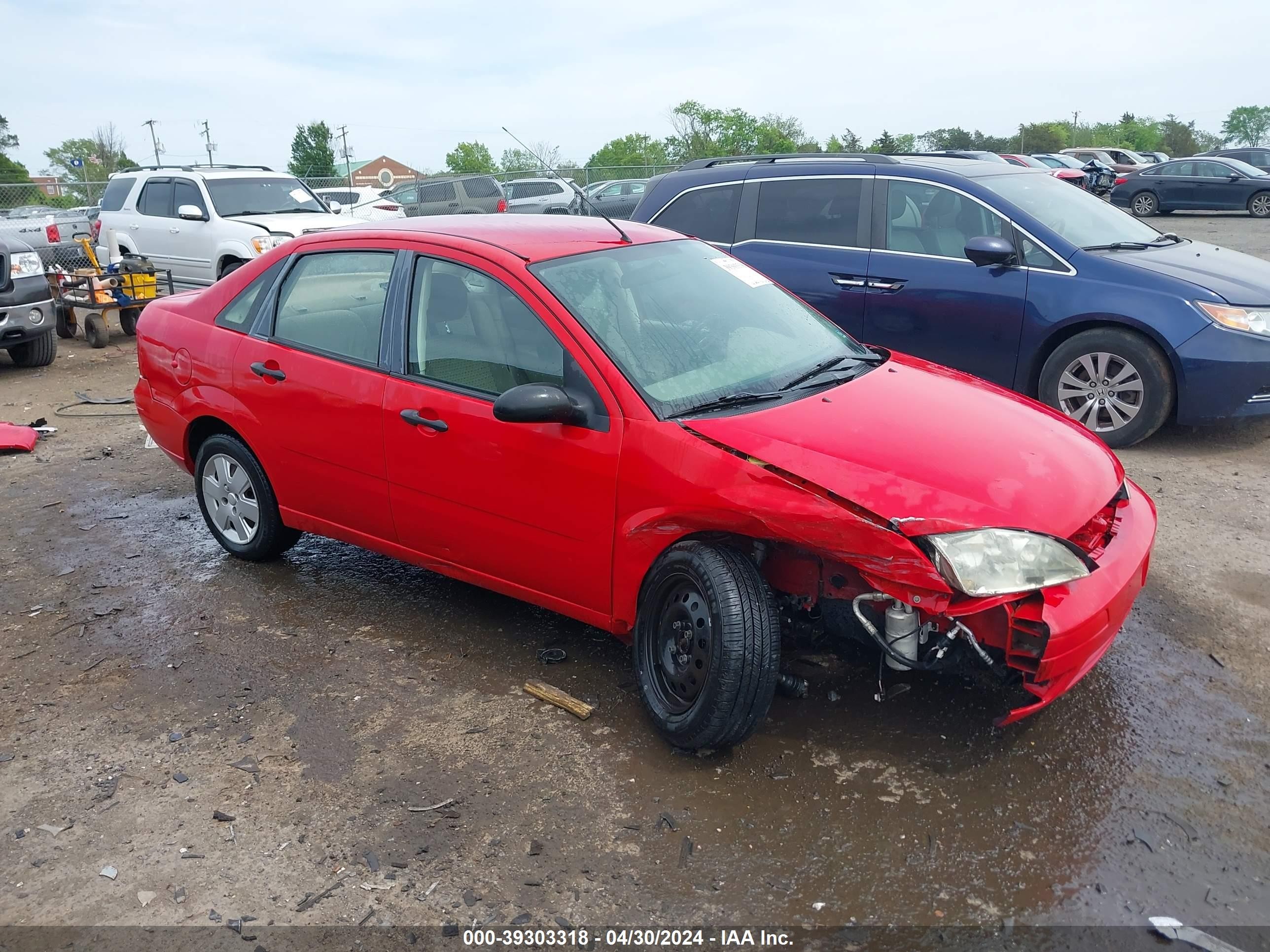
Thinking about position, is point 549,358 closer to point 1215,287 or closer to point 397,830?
point 397,830

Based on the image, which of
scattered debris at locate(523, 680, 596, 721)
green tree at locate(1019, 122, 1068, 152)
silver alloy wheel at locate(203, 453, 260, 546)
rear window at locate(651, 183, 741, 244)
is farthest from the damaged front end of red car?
green tree at locate(1019, 122, 1068, 152)

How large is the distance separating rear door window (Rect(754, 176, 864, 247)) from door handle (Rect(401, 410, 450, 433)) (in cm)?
423

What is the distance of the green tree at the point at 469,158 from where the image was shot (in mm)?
93375

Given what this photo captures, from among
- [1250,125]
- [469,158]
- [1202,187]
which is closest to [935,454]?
[1202,187]

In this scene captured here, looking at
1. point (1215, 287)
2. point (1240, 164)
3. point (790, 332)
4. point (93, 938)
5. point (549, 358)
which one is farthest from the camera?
point (1240, 164)

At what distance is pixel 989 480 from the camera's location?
3.13m

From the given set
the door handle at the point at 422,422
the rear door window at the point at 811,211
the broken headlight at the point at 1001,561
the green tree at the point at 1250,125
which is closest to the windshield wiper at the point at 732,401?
the broken headlight at the point at 1001,561

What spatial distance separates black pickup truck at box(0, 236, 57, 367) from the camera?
9422 mm

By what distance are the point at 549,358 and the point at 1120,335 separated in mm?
4287

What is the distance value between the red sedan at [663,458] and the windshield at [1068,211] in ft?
10.1

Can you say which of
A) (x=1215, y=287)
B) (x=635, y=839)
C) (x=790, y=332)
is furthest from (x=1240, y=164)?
(x=635, y=839)

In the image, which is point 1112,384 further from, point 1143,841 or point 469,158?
point 469,158

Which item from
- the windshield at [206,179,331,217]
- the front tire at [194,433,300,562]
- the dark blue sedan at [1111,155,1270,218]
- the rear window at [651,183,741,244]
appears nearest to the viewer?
the front tire at [194,433,300,562]

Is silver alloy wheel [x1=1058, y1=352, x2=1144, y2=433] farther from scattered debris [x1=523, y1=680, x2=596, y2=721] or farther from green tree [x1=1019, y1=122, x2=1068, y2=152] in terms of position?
green tree [x1=1019, y1=122, x2=1068, y2=152]
